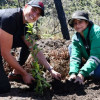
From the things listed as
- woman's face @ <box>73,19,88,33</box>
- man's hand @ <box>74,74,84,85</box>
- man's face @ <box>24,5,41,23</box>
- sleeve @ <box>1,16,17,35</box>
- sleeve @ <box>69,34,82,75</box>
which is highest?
man's face @ <box>24,5,41,23</box>

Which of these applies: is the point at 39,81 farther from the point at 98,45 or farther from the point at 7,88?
the point at 98,45

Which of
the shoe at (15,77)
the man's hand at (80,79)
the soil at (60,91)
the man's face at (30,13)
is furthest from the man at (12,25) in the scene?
the shoe at (15,77)

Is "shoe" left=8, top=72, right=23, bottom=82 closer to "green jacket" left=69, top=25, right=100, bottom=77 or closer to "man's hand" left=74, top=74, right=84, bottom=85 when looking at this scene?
"green jacket" left=69, top=25, right=100, bottom=77

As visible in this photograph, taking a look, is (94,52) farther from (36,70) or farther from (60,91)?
(36,70)

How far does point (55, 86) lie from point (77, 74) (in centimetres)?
53

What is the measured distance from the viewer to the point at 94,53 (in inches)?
144

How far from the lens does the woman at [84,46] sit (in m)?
3.55

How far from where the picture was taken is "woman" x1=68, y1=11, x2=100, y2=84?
3551mm

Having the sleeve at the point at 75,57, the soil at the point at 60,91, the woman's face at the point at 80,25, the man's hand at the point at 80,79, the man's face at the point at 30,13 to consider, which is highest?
the man's face at the point at 30,13

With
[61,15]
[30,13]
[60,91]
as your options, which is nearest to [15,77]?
[60,91]

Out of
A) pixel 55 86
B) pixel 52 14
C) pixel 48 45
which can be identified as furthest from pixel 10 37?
pixel 52 14

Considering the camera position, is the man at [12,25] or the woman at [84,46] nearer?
the man at [12,25]

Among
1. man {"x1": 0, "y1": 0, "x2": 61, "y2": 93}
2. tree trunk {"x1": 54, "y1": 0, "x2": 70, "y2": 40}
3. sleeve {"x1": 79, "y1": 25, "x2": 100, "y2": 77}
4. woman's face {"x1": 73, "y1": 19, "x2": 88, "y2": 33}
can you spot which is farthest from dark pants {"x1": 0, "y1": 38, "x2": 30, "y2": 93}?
tree trunk {"x1": 54, "y1": 0, "x2": 70, "y2": 40}

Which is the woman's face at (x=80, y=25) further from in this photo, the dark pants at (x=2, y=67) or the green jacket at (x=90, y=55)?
the dark pants at (x=2, y=67)
